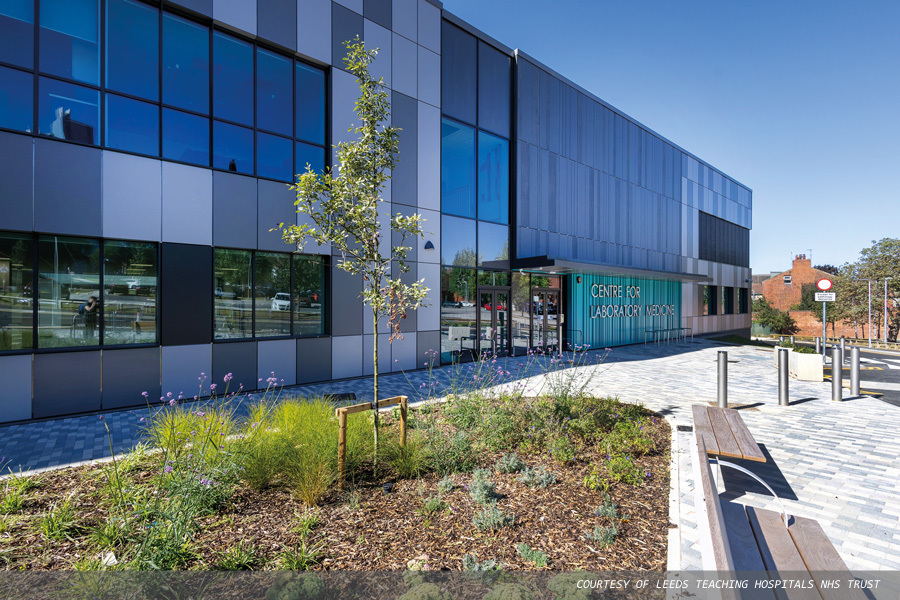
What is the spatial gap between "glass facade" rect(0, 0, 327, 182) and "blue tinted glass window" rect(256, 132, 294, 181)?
2 cm

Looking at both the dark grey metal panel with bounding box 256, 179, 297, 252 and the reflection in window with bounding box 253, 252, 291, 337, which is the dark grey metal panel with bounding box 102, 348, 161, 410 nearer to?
the reflection in window with bounding box 253, 252, 291, 337

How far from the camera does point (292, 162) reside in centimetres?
1116

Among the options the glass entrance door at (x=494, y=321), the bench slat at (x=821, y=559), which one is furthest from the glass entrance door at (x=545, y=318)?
the bench slat at (x=821, y=559)

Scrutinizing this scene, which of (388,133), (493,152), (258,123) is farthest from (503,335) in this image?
(388,133)

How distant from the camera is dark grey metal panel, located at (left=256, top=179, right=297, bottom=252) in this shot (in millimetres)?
10547

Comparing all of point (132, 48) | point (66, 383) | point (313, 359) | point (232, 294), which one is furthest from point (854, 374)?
point (132, 48)

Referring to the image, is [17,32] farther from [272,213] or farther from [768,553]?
[768,553]

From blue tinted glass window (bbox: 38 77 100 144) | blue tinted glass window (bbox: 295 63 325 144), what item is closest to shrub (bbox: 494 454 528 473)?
blue tinted glass window (bbox: 38 77 100 144)

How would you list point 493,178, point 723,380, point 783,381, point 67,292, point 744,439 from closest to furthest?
point 744,439 → point 67,292 → point 723,380 → point 783,381 → point 493,178

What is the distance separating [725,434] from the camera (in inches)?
208

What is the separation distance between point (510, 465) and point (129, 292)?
849 cm

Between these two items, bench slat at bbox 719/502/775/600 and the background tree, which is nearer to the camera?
bench slat at bbox 719/502/775/600

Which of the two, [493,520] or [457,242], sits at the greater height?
[457,242]

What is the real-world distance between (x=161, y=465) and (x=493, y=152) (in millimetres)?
14619
